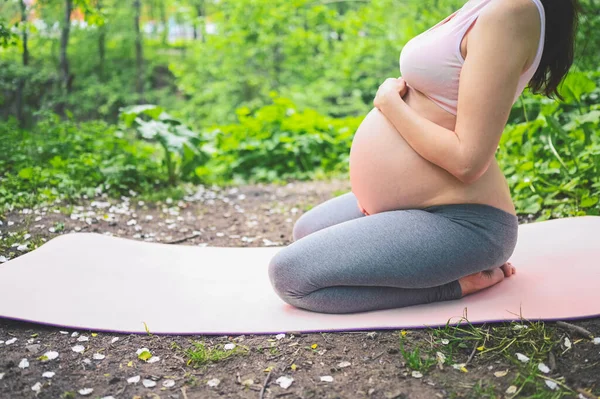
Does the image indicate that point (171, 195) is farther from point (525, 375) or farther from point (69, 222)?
point (525, 375)

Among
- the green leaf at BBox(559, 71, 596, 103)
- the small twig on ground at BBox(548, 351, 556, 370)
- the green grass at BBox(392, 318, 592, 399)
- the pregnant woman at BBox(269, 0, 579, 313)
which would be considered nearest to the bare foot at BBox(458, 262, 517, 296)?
the pregnant woman at BBox(269, 0, 579, 313)

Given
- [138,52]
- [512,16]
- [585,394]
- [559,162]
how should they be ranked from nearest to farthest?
[585,394] → [512,16] → [559,162] → [138,52]

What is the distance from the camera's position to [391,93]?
1.94m

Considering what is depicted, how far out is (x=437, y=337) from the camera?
184 cm

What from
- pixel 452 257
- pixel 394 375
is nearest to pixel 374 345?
pixel 394 375

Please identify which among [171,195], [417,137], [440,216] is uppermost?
[417,137]

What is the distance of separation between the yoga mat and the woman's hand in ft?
2.57

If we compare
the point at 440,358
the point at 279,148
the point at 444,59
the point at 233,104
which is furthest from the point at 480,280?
the point at 233,104

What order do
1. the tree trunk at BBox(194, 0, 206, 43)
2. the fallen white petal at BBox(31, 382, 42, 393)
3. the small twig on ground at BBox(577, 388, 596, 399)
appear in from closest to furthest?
the small twig on ground at BBox(577, 388, 596, 399), the fallen white petal at BBox(31, 382, 42, 393), the tree trunk at BBox(194, 0, 206, 43)

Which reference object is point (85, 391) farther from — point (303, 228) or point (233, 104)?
point (233, 104)

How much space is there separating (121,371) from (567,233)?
83.8 inches

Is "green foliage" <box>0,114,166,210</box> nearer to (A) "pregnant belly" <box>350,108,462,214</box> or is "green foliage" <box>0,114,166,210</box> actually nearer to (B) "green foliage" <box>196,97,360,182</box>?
(B) "green foliage" <box>196,97,360,182</box>

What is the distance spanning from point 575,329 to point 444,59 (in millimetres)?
Answer: 1025

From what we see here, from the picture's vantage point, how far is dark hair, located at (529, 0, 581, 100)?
174 cm
